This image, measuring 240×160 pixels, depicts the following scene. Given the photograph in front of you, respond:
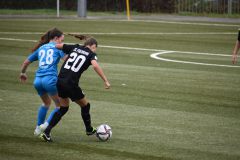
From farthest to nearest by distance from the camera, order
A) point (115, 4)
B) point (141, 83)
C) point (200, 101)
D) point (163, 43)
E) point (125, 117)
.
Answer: point (115, 4)
point (163, 43)
point (141, 83)
point (200, 101)
point (125, 117)

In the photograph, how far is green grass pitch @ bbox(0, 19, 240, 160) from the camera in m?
11.1

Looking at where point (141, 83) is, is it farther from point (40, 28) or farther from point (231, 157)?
point (40, 28)

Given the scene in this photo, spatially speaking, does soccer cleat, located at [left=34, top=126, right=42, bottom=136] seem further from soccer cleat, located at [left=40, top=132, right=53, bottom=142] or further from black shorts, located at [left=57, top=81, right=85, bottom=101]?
black shorts, located at [left=57, top=81, right=85, bottom=101]

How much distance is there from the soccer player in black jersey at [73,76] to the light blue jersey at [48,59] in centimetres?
32

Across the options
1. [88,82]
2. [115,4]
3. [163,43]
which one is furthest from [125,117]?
[115,4]

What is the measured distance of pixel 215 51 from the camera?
26.0 m

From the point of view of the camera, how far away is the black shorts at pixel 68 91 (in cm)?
1161

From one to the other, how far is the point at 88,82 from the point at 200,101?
366 cm

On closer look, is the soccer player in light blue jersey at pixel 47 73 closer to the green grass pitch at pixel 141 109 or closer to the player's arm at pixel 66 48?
the player's arm at pixel 66 48

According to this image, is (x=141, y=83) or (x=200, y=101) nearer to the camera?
(x=200, y=101)

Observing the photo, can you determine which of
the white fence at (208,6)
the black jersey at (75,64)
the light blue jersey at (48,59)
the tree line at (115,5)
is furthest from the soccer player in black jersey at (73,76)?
the tree line at (115,5)

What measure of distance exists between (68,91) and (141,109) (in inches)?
134

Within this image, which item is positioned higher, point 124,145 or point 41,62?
point 41,62

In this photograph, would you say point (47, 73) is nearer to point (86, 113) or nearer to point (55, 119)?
point (55, 119)
